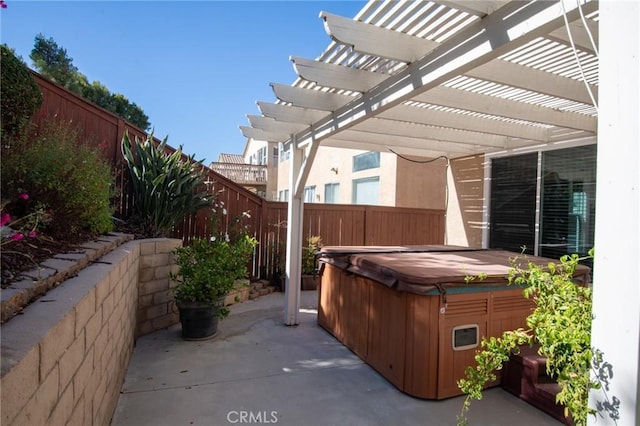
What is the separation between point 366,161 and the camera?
34.9ft

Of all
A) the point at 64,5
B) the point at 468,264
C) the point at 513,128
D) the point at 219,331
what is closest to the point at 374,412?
the point at 468,264

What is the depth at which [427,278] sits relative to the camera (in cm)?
302

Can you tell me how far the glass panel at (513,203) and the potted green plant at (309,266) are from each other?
3.57m

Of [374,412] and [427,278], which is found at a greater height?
[427,278]

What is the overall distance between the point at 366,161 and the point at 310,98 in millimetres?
6921

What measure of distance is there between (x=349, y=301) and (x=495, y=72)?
2868mm

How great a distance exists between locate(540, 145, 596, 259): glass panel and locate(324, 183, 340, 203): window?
7339 millimetres

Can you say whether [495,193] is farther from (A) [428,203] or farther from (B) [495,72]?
(B) [495,72]

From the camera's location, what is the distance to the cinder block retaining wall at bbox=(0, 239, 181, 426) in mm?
1030

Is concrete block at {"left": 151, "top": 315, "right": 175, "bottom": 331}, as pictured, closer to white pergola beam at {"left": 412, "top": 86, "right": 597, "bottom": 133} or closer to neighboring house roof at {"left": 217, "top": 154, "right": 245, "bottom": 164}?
white pergola beam at {"left": 412, "top": 86, "right": 597, "bottom": 133}

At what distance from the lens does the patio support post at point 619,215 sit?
997 mm

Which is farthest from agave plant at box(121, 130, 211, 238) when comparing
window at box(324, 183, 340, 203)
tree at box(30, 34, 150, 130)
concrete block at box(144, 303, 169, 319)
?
tree at box(30, 34, 150, 130)

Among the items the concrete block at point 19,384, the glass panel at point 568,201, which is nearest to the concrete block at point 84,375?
the concrete block at point 19,384

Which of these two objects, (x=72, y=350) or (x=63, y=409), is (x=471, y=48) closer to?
(x=72, y=350)
